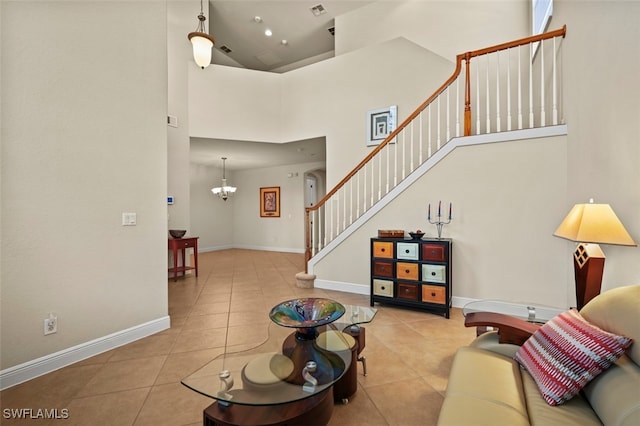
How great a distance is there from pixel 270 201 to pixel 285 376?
796cm

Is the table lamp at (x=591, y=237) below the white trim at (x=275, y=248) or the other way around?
the other way around

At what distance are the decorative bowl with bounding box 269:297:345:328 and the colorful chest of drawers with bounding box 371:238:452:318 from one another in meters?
1.75

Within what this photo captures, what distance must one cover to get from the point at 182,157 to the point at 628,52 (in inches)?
230

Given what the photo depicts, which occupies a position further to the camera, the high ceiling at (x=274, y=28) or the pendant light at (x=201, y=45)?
the high ceiling at (x=274, y=28)

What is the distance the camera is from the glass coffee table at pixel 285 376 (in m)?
1.28

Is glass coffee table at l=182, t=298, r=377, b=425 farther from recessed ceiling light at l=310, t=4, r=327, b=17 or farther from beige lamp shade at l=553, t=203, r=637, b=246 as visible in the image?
recessed ceiling light at l=310, t=4, r=327, b=17

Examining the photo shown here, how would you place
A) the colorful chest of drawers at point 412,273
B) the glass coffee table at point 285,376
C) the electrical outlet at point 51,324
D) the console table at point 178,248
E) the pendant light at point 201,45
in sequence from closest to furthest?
the glass coffee table at point 285,376 → the electrical outlet at point 51,324 → the colorful chest of drawers at point 412,273 → the pendant light at point 201,45 → the console table at point 178,248

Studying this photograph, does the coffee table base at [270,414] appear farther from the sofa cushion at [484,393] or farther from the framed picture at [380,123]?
the framed picture at [380,123]

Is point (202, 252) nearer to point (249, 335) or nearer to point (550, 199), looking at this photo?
point (249, 335)

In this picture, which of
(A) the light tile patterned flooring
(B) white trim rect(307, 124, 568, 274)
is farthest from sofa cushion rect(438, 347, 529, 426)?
(B) white trim rect(307, 124, 568, 274)

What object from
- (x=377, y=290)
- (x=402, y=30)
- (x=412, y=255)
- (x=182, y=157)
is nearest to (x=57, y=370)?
(x=377, y=290)

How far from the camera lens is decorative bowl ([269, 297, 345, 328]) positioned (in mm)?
1849

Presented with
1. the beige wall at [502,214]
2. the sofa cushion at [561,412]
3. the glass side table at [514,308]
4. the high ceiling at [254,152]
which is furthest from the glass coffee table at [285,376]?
the high ceiling at [254,152]

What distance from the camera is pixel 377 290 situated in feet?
12.3
